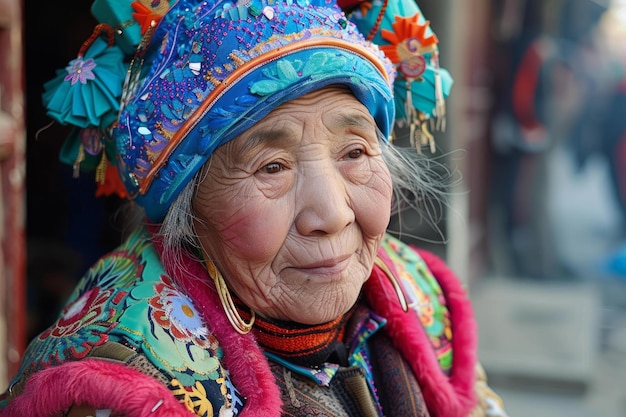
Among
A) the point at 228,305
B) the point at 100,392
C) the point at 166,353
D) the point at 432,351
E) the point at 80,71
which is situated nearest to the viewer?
the point at 100,392

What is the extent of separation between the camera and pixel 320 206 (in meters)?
1.58

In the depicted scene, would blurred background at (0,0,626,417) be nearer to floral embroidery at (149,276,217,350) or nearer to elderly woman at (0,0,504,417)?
elderly woman at (0,0,504,417)

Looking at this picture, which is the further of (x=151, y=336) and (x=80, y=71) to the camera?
(x=80, y=71)

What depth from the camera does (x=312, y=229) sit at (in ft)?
5.19

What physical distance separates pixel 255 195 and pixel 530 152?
257 inches

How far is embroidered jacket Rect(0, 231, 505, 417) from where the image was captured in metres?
1.42

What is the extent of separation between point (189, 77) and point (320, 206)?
384 millimetres

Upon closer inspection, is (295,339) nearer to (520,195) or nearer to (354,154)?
(354,154)

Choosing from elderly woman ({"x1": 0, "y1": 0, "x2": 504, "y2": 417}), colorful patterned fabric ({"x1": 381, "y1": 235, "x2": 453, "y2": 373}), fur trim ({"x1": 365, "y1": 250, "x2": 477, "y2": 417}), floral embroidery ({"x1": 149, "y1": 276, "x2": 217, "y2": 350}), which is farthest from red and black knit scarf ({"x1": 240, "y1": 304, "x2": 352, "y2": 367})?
colorful patterned fabric ({"x1": 381, "y1": 235, "x2": 453, "y2": 373})

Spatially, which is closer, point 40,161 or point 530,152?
point 40,161

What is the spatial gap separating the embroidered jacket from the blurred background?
2.06 metres

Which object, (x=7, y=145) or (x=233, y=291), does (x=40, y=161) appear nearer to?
(x=7, y=145)

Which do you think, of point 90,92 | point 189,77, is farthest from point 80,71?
point 189,77

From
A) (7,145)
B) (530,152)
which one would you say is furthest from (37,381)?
(530,152)
